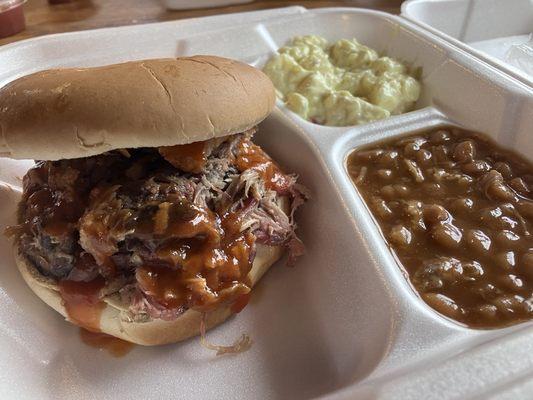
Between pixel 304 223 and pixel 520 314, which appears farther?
pixel 304 223

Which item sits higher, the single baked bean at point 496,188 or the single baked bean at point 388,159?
the single baked bean at point 496,188

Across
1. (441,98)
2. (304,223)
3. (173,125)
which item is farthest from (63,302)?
(441,98)

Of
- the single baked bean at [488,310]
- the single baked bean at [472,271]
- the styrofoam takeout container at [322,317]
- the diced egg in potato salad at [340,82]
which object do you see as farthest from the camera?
the diced egg in potato salad at [340,82]

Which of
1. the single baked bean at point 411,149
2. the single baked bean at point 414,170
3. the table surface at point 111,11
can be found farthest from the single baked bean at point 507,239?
the table surface at point 111,11

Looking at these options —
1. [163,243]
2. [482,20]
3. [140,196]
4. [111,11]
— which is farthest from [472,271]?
[111,11]

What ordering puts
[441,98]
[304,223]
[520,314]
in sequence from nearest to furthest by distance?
[520,314] < [304,223] < [441,98]

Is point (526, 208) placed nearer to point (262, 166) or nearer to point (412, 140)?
point (412, 140)

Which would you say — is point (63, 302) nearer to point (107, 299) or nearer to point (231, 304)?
point (107, 299)

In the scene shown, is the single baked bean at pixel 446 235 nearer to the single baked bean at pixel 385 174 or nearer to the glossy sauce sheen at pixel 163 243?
the single baked bean at pixel 385 174
